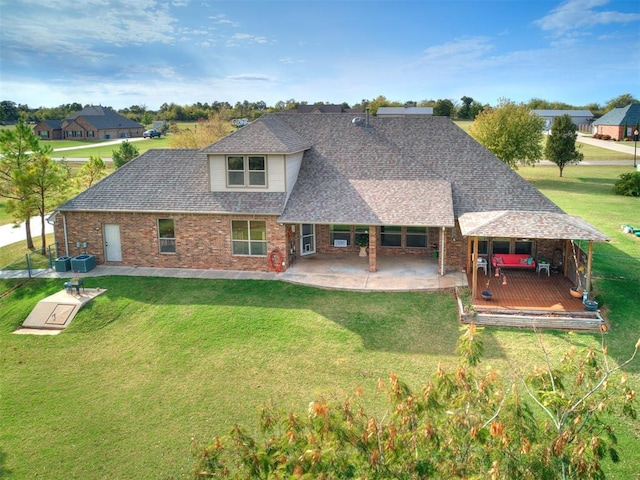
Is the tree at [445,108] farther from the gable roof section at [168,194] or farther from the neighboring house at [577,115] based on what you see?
the gable roof section at [168,194]

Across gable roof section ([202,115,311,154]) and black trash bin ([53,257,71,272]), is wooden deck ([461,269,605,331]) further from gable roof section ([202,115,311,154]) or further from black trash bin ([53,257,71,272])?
black trash bin ([53,257,71,272])

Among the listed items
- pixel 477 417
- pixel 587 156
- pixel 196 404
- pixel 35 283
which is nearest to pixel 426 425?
pixel 477 417

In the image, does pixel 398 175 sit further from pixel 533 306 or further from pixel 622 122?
pixel 622 122

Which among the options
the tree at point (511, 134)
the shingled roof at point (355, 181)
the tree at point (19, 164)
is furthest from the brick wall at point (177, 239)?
the tree at point (511, 134)

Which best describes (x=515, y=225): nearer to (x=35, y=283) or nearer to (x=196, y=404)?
(x=196, y=404)

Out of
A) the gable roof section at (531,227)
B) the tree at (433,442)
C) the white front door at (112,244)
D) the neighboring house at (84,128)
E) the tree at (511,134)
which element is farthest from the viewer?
the neighboring house at (84,128)

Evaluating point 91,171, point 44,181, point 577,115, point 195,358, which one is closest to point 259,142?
point 195,358

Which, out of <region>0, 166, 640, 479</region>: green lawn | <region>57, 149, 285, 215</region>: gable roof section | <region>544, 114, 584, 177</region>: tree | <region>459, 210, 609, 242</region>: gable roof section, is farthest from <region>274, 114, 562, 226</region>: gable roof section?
<region>544, 114, 584, 177</region>: tree
